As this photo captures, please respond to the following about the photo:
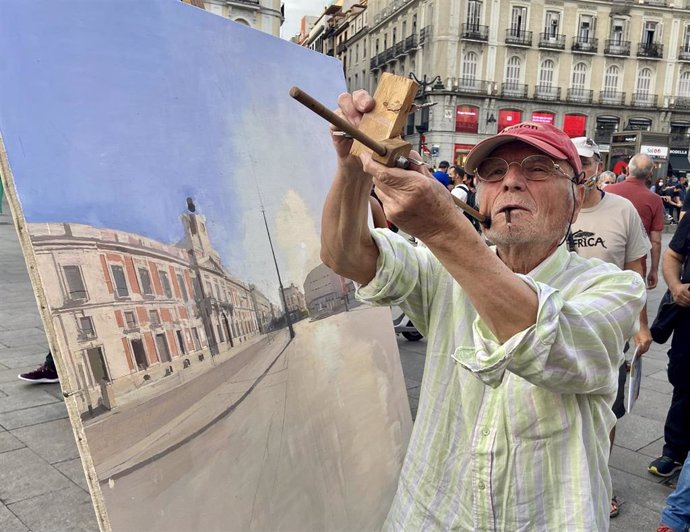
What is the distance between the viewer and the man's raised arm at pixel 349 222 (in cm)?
111

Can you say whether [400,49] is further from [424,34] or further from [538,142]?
[538,142]

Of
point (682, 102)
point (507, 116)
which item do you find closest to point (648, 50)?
point (682, 102)

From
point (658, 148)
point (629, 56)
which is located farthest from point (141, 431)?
point (629, 56)

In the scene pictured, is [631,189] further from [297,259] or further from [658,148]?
[658,148]

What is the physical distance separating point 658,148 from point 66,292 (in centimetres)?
2328

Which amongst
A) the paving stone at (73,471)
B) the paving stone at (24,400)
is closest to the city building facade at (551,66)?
the paving stone at (24,400)

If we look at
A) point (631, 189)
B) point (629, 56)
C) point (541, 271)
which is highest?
point (629, 56)

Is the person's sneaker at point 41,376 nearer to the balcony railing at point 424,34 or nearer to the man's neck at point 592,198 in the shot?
the man's neck at point 592,198

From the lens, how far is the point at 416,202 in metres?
0.76

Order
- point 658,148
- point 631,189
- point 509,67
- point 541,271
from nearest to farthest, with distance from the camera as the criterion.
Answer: point 541,271 < point 631,189 < point 658,148 < point 509,67

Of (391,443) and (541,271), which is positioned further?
(391,443)

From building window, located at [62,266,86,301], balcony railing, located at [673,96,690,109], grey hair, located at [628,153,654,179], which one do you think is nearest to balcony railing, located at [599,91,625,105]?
balcony railing, located at [673,96,690,109]

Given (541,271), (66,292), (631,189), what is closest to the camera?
(66,292)

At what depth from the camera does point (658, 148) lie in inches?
797
